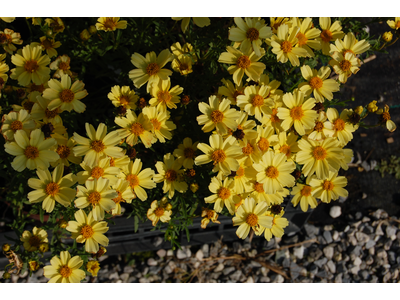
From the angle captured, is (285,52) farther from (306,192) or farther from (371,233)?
(371,233)

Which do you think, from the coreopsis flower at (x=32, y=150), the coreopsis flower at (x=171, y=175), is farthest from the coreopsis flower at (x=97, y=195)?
the coreopsis flower at (x=171, y=175)

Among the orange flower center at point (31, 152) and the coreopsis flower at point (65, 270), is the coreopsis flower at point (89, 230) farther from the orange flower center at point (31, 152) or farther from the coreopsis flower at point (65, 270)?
the orange flower center at point (31, 152)

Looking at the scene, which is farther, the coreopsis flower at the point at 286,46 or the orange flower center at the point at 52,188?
the coreopsis flower at the point at 286,46

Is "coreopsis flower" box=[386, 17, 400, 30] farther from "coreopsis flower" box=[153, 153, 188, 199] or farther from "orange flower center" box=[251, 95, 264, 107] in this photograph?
"coreopsis flower" box=[153, 153, 188, 199]

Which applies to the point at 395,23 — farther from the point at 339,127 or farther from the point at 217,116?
the point at 217,116

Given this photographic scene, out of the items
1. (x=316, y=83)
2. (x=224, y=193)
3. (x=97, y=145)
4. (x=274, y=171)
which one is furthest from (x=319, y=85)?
(x=97, y=145)

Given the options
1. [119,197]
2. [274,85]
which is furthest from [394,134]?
[119,197]
